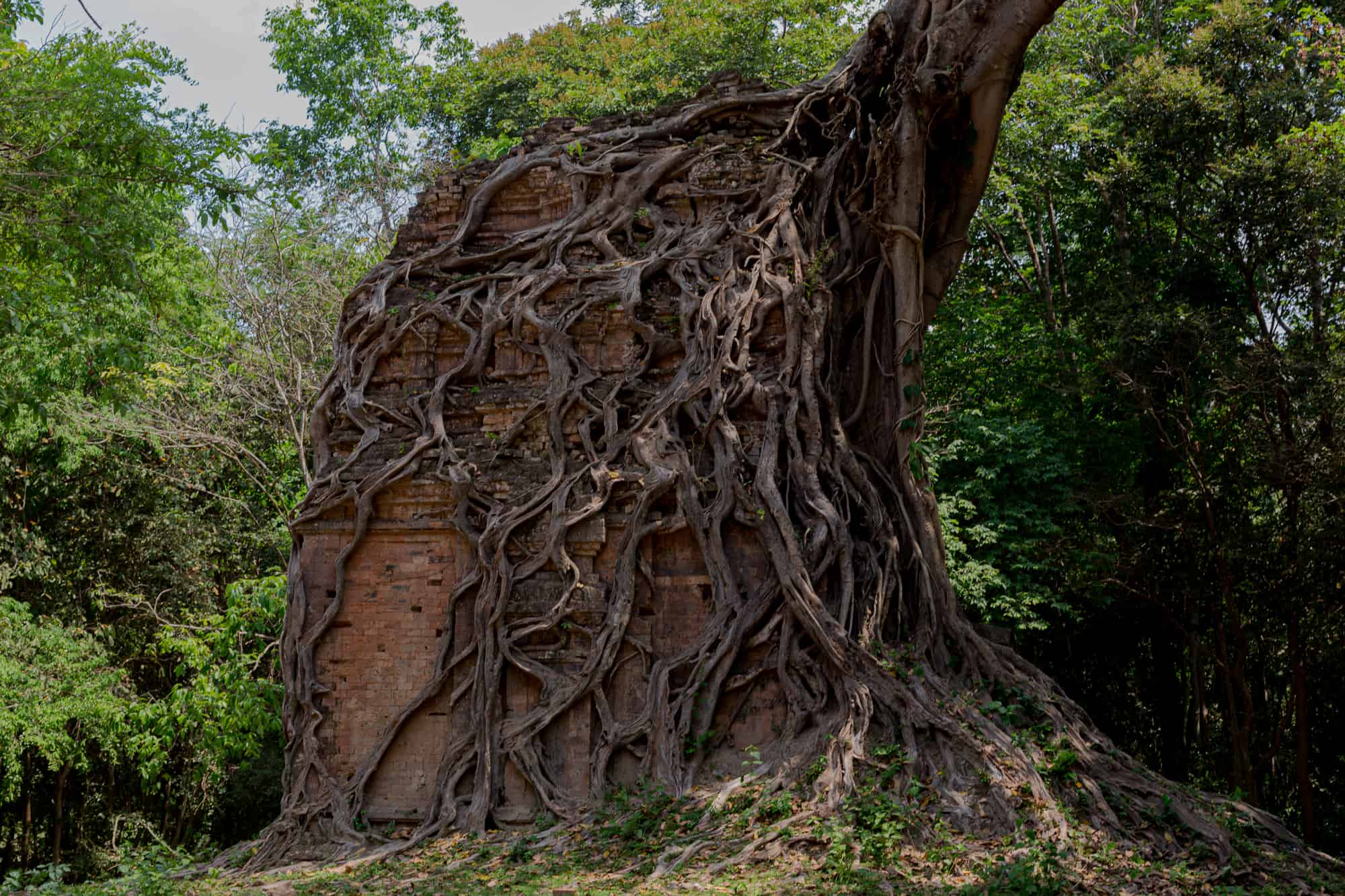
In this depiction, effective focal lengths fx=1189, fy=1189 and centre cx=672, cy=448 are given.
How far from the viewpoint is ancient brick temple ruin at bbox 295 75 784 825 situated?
27.2 feet

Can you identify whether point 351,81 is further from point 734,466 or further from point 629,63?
point 734,466

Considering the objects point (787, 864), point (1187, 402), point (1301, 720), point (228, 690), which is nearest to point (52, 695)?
point (228, 690)

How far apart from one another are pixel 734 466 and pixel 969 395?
677cm

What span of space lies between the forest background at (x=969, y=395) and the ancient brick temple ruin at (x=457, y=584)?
71.2 inches

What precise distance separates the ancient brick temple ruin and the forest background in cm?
181

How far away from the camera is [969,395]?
571 inches

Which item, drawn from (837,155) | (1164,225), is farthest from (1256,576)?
(837,155)

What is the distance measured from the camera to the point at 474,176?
1059cm

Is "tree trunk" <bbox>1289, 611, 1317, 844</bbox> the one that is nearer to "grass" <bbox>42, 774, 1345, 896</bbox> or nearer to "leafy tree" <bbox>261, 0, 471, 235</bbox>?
"grass" <bbox>42, 774, 1345, 896</bbox>

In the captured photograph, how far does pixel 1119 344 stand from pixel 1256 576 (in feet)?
9.09

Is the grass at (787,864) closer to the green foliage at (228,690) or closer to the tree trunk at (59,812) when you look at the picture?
the green foliage at (228,690)

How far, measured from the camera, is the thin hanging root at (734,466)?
7805 mm

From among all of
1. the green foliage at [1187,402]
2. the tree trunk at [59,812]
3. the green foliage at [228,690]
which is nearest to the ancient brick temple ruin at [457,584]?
the green foliage at [228,690]

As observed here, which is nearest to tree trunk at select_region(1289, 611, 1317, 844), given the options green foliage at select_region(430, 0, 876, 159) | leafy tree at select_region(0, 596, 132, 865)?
green foliage at select_region(430, 0, 876, 159)
